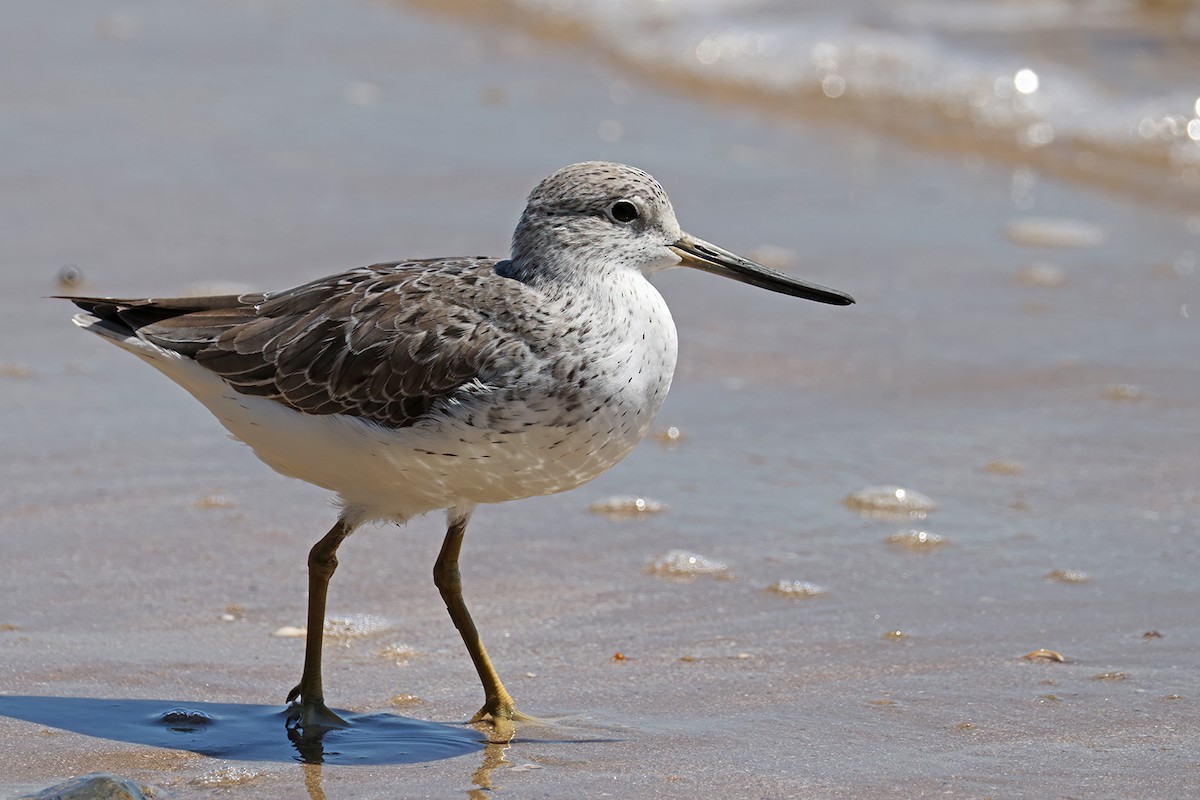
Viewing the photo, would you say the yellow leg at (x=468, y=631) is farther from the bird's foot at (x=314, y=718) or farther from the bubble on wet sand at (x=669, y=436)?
the bubble on wet sand at (x=669, y=436)

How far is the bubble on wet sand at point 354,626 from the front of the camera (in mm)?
5309

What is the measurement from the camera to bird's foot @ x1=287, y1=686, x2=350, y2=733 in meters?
4.62

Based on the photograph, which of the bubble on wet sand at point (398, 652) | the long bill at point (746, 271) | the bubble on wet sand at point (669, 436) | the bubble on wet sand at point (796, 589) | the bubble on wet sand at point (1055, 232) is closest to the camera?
the long bill at point (746, 271)

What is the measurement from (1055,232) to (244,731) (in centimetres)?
597

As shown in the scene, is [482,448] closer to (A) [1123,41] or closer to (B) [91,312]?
(B) [91,312]

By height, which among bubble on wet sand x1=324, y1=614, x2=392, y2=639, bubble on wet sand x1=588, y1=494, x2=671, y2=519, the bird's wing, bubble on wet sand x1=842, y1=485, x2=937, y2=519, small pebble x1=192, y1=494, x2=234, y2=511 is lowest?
bubble on wet sand x1=324, y1=614, x2=392, y2=639

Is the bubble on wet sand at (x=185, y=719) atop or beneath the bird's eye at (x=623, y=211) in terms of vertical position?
beneath

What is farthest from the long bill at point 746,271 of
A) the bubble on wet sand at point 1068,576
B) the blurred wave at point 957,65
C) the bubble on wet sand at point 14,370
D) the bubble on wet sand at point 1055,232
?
the blurred wave at point 957,65

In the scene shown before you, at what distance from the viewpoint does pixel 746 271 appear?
16.1 ft

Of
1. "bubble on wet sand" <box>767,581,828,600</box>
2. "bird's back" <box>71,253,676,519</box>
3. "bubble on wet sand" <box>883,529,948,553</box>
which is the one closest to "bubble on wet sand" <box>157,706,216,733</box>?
"bird's back" <box>71,253,676,519</box>

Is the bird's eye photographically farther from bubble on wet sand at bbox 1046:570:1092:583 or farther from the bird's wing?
bubble on wet sand at bbox 1046:570:1092:583

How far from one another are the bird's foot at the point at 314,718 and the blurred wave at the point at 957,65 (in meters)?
6.84

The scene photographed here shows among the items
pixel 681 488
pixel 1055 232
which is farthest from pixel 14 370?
pixel 1055 232

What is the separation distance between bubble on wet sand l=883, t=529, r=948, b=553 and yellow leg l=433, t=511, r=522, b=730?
1.76 m
